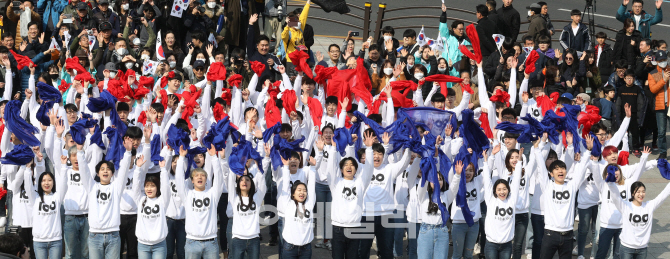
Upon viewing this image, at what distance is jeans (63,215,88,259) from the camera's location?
9312 millimetres

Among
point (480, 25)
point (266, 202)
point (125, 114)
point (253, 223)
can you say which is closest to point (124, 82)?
point (125, 114)

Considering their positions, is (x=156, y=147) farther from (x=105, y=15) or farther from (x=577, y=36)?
(x=577, y=36)

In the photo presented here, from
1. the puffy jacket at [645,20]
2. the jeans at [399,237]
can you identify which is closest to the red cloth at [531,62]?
the jeans at [399,237]

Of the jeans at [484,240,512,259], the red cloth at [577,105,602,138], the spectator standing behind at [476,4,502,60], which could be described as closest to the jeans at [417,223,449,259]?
the jeans at [484,240,512,259]

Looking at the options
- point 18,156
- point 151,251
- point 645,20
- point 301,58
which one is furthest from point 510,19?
point 18,156

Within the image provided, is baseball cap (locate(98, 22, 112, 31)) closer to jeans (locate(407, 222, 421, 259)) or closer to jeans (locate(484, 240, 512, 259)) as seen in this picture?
jeans (locate(407, 222, 421, 259))

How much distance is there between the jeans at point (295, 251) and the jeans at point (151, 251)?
1362 mm

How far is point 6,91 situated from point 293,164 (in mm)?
4996

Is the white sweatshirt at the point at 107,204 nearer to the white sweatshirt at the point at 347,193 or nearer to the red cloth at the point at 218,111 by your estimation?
the red cloth at the point at 218,111

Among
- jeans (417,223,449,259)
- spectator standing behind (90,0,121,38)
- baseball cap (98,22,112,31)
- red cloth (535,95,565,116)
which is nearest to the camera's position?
jeans (417,223,449,259)

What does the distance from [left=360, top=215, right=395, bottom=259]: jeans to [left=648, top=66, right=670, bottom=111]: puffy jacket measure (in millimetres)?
6545

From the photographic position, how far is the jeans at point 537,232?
397 inches

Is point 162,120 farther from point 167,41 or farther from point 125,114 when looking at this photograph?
point 167,41

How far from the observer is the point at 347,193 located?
9.46m
